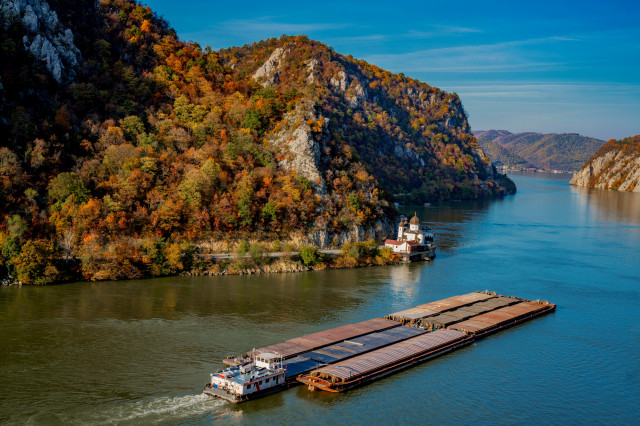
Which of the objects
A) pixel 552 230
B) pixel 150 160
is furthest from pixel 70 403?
pixel 552 230

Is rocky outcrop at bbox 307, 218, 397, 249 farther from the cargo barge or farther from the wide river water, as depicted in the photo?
the cargo barge

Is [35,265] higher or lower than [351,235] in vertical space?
lower

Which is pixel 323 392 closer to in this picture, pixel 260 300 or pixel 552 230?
pixel 260 300

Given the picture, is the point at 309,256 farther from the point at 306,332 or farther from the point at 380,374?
the point at 380,374

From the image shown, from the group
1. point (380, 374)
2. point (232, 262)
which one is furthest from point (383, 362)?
point (232, 262)

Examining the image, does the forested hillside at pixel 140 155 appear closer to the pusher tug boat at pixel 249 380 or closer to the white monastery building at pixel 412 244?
the white monastery building at pixel 412 244

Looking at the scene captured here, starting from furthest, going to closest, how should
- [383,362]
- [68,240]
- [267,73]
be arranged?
[267,73] → [68,240] → [383,362]

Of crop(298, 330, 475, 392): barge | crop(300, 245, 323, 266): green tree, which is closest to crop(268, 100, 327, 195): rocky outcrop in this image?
crop(300, 245, 323, 266): green tree
